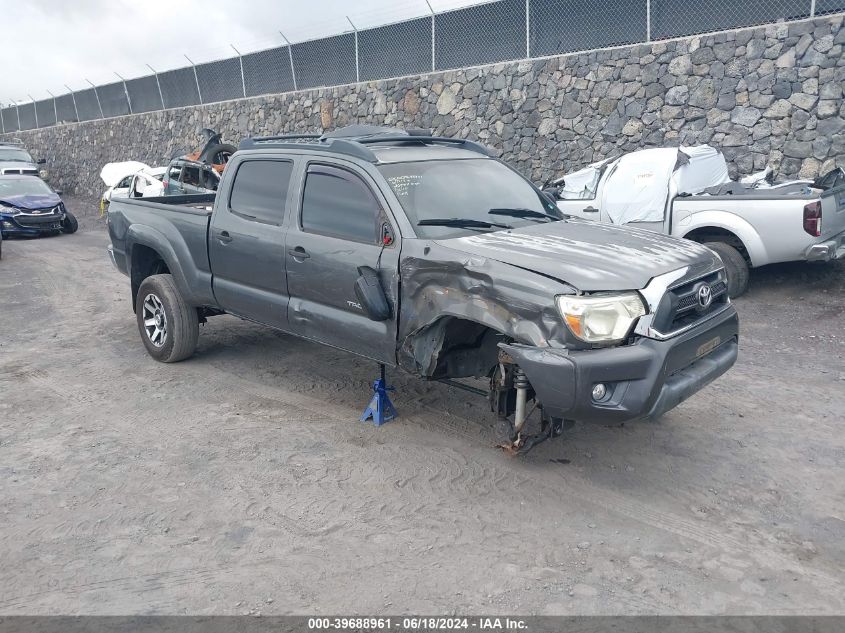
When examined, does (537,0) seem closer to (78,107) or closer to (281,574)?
(281,574)

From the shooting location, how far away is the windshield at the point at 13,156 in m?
22.8

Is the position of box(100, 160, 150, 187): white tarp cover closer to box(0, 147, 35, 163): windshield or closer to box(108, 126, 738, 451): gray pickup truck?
box(0, 147, 35, 163): windshield

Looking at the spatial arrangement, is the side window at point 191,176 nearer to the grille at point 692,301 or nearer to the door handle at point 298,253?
the door handle at point 298,253

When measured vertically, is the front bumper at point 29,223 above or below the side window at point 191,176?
below

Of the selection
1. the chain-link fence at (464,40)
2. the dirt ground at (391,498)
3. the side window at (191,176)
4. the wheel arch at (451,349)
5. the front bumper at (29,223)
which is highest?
the chain-link fence at (464,40)

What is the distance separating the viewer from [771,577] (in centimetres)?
347

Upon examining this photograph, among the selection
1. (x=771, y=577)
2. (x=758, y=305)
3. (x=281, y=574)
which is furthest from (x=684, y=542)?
(x=758, y=305)

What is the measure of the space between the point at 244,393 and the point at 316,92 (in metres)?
14.5

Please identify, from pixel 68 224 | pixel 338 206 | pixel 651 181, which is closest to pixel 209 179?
pixel 68 224

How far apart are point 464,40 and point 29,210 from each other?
412 inches

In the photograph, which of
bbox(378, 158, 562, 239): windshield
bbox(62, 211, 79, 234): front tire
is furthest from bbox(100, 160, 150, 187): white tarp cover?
bbox(378, 158, 562, 239): windshield

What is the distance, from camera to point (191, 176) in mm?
14969

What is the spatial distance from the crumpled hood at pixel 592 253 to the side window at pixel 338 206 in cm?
68

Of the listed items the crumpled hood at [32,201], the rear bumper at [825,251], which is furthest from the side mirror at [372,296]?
the crumpled hood at [32,201]
